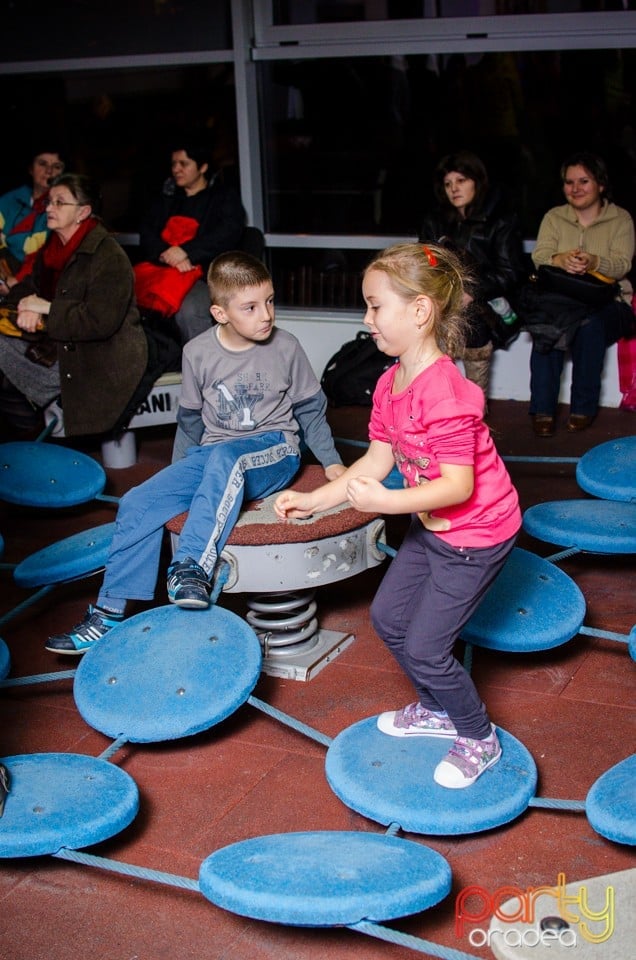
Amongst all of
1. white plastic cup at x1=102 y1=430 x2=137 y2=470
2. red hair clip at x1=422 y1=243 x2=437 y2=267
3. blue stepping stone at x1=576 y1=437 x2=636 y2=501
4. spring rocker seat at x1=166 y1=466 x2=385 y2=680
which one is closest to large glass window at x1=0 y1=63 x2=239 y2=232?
white plastic cup at x1=102 y1=430 x2=137 y2=470

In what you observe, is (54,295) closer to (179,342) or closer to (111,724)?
(179,342)

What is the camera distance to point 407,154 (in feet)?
22.5

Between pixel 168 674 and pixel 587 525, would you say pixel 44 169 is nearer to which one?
pixel 587 525

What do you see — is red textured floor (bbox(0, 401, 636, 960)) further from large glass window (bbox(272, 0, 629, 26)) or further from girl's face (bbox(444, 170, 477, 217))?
large glass window (bbox(272, 0, 629, 26))

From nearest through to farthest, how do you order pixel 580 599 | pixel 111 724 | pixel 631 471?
pixel 111 724 < pixel 580 599 < pixel 631 471

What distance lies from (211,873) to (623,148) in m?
5.27

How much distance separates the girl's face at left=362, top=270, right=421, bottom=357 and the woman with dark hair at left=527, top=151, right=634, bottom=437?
327 cm

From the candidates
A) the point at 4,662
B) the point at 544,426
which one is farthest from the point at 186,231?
the point at 4,662

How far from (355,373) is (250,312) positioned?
2.73m

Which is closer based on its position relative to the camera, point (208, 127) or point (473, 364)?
point (473, 364)

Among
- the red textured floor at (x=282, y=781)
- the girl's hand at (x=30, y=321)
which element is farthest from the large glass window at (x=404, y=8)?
the red textured floor at (x=282, y=781)

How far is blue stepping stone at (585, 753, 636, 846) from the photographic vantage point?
243 centimetres

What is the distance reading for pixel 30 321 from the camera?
5312 mm

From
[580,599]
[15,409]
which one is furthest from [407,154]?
[580,599]
